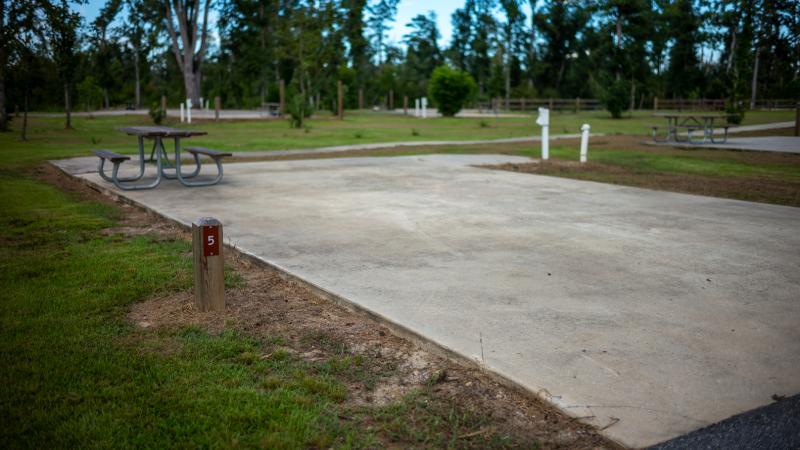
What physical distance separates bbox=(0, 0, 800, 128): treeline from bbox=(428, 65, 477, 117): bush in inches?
248

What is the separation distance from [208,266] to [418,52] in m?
69.8

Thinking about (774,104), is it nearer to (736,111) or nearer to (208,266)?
(736,111)

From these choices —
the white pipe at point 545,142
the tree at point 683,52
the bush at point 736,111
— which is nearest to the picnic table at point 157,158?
the white pipe at point 545,142

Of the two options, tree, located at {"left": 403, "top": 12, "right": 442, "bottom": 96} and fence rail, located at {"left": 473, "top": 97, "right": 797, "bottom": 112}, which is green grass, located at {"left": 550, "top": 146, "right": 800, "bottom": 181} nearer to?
fence rail, located at {"left": 473, "top": 97, "right": 797, "bottom": 112}

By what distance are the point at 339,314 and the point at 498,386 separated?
121cm

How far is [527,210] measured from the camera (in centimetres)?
695

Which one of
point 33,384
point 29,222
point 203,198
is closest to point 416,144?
point 203,198

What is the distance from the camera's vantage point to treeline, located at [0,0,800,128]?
4475 centimetres

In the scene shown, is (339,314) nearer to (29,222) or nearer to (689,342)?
(689,342)

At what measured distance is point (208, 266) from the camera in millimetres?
3836

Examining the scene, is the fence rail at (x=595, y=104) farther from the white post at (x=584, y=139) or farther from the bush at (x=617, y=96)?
the white post at (x=584, y=139)

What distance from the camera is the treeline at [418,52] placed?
1762 inches

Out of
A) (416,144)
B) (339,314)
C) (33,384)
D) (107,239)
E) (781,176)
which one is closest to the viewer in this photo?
(33,384)

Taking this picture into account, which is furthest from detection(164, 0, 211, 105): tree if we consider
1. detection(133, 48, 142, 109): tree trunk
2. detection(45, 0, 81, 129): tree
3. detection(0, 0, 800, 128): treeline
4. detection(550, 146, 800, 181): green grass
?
detection(550, 146, 800, 181): green grass
